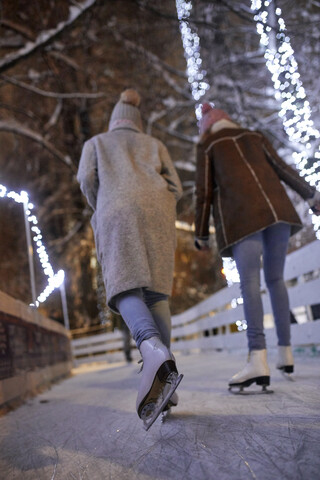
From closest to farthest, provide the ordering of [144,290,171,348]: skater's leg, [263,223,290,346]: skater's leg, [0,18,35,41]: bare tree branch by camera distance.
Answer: [144,290,171,348]: skater's leg, [263,223,290,346]: skater's leg, [0,18,35,41]: bare tree branch

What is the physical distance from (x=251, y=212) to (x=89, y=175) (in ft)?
3.17

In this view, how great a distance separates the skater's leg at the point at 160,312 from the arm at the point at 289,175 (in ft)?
4.02

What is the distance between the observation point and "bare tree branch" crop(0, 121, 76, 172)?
8.26 m

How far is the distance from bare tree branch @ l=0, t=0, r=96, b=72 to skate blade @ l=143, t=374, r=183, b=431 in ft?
19.7

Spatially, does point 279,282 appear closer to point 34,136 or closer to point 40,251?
point 40,251

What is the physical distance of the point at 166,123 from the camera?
443 inches

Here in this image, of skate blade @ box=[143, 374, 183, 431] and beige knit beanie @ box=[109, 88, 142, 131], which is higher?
beige knit beanie @ box=[109, 88, 142, 131]

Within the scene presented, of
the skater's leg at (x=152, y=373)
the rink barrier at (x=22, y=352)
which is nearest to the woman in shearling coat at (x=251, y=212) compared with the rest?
the skater's leg at (x=152, y=373)

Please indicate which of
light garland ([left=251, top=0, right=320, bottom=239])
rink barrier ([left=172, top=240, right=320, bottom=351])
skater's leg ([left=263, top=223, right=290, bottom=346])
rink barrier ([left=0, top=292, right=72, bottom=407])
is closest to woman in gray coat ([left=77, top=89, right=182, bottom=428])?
skater's leg ([left=263, top=223, right=290, bottom=346])

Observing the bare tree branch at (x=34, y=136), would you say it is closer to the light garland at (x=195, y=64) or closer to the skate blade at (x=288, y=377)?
the light garland at (x=195, y=64)

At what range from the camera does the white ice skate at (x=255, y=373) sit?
2412 mm

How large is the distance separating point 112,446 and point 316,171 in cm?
311

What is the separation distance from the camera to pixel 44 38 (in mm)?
6531

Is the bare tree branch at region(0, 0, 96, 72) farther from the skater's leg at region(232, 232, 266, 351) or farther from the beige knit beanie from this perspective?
the skater's leg at region(232, 232, 266, 351)
